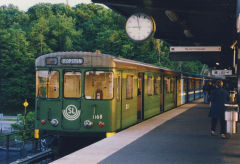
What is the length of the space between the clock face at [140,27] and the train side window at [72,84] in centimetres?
209

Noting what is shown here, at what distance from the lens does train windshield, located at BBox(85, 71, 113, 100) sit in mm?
11477

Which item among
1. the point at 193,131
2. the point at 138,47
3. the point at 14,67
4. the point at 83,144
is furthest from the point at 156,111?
the point at 14,67

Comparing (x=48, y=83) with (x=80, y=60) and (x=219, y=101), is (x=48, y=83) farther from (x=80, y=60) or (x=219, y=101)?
(x=219, y=101)

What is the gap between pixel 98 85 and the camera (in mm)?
11500

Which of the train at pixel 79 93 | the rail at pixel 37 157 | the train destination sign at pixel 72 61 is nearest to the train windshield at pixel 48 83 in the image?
the train at pixel 79 93

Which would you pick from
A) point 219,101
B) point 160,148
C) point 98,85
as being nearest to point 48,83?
point 98,85

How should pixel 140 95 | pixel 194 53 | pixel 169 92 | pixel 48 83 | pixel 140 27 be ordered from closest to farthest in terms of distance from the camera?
pixel 140 27, pixel 48 83, pixel 140 95, pixel 194 53, pixel 169 92

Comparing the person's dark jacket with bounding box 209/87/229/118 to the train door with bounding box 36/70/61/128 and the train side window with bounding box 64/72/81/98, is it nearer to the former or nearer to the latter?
the train side window with bounding box 64/72/81/98

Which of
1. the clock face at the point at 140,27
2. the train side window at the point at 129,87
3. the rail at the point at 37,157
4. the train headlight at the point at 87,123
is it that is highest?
the clock face at the point at 140,27

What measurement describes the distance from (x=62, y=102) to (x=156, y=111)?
7259 mm

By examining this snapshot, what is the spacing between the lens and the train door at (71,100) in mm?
11547

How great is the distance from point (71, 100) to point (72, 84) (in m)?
0.51

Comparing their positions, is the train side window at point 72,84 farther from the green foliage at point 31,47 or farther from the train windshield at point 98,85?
the green foliage at point 31,47

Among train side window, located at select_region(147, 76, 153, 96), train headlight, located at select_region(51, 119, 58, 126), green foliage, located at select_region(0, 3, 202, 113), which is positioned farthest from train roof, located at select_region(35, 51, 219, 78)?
green foliage, located at select_region(0, 3, 202, 113)
